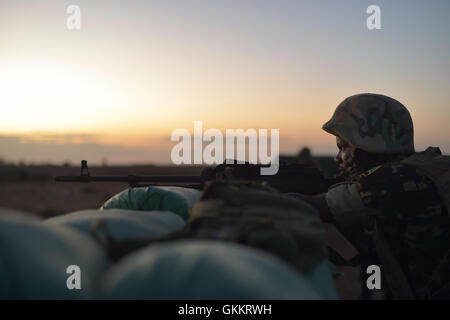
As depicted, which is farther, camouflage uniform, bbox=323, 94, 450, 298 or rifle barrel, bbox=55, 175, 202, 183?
rifle barrel, bbox=55, 175, 202, 183

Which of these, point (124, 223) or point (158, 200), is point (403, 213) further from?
point (124, 223)

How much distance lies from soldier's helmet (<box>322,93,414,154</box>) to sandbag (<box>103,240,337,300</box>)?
2551mm

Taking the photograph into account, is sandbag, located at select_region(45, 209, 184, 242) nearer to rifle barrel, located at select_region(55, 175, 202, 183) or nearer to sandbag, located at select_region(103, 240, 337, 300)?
sandbag, located at select_region(103, 240, 337, 300)

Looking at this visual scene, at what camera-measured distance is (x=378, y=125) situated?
371 centimetres

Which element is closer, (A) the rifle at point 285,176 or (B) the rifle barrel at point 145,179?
(A) the rifle at point 285,176

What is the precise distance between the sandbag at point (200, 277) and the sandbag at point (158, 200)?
1134 mm

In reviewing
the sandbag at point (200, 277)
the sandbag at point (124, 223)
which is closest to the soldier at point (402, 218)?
the sandbag at point (124, 223)

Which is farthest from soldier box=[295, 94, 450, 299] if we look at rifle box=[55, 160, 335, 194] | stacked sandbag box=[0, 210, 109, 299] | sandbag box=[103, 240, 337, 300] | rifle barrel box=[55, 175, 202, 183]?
stacked sandbag box=[0, 210, 109, 299]

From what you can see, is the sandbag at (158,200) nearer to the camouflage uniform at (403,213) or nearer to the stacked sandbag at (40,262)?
the camouflage uniform at (403,213)

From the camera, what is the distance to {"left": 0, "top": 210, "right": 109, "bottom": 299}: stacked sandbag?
131cm

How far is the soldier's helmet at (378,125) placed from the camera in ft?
12.2

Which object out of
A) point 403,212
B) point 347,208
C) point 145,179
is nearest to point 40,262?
point 347,208

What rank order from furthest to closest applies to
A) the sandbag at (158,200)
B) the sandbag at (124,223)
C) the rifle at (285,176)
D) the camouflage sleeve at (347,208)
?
the rifle at (285,176), the camouflage sleeve at (347,208), the sandbag at (158,200), the sandbag at (124,223)
